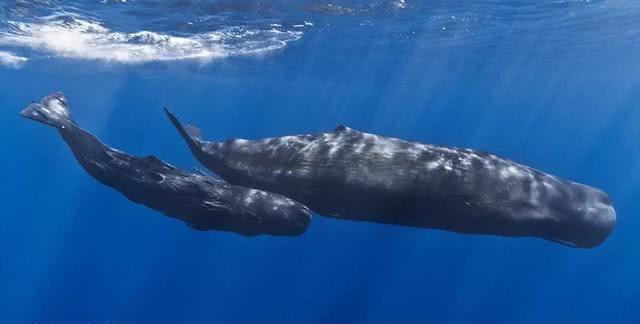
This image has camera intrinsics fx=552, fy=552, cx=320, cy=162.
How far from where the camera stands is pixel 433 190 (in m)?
6.93

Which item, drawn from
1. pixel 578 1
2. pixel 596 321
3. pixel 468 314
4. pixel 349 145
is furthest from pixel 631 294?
pixel 349 145

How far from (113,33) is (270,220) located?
23.3 metres

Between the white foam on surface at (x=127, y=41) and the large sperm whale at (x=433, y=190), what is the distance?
1917cm

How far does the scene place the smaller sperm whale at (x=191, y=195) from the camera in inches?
281

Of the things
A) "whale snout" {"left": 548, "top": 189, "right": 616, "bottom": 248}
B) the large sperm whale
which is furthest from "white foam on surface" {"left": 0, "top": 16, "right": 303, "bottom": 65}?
"whale snout" {"left": 548, "top": 189, "right": 616, "bottom": 248}

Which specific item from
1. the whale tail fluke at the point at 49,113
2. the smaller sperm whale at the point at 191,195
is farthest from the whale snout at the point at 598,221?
the whale tail fluke at the point at 49,113

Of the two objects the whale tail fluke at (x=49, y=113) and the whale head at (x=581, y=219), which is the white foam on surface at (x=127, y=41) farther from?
the whale head at (x=581, y=219)

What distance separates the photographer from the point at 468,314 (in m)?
50.0

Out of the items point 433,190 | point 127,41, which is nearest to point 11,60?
point 127,41

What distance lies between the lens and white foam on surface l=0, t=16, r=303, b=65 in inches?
1007

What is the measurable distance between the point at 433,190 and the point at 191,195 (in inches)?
126

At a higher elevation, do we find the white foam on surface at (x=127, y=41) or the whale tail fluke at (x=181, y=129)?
the whale tail fluke at (x=181, y=129)

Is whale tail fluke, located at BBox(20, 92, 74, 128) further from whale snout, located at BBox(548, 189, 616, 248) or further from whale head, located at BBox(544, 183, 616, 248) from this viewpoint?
whale snout, located at BBox(548, 189, 616, 248)

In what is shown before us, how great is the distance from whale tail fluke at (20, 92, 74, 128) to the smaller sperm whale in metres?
0.05
